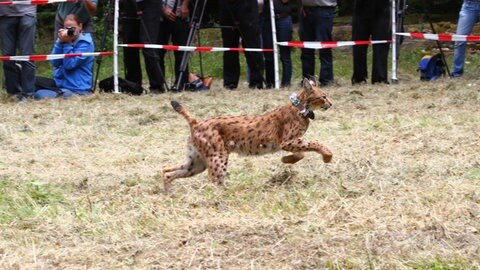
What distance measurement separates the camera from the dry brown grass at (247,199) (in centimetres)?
456

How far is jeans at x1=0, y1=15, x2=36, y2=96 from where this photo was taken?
11.9 m

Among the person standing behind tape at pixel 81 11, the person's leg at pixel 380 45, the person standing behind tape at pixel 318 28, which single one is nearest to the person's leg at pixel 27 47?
the person standing behind tape at pixel 81 11

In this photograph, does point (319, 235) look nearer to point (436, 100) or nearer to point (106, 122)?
point (106, 122)

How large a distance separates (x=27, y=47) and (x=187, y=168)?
610cm

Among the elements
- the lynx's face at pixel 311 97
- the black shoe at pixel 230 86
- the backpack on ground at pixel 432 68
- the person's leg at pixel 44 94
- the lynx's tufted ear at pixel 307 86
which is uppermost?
the lynx's tufted ear at pixel 307 86

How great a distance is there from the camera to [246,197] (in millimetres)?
5973

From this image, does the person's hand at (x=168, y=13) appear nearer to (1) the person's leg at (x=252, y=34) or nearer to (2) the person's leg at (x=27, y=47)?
(1) the person's leg at (x=252, y=34)

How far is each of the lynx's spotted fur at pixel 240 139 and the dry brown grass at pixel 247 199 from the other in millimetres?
130

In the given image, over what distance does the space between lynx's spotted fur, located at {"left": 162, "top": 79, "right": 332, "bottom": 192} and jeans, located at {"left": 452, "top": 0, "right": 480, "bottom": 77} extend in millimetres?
7842

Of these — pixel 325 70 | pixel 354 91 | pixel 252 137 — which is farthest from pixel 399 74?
pixel 252 137

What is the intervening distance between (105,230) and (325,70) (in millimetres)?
9088

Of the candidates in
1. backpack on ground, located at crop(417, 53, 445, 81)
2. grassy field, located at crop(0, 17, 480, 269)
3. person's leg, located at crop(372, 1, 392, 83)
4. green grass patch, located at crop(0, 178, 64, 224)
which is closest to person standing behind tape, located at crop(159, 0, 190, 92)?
person's leg, located at crop(372, 1, 392, 83)

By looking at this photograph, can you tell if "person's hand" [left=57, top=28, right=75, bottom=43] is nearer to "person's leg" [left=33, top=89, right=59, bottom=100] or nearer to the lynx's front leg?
"person's leg" [left=33, top=89, right=59, bottom=100]

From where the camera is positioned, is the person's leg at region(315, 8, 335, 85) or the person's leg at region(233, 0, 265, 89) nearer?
the person's leg at region(233, 0, 265, 89)
